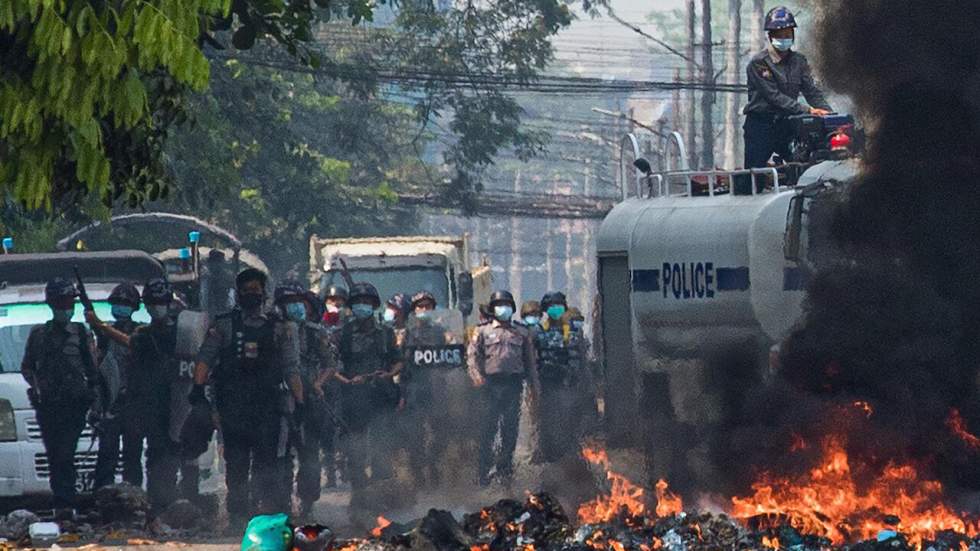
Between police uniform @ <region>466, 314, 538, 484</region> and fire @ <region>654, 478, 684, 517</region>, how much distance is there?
3.96 meters

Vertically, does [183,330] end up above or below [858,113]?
below

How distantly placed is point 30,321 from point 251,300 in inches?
84.5

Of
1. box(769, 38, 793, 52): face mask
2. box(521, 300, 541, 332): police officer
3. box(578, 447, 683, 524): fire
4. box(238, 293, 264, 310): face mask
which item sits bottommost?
box(578, 447, 683, 524): fire

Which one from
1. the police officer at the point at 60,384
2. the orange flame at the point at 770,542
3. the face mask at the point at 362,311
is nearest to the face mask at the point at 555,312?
the face mask at the point at 362,311

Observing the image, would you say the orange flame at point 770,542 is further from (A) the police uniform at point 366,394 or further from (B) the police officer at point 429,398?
(B) the police officer at point 429,398

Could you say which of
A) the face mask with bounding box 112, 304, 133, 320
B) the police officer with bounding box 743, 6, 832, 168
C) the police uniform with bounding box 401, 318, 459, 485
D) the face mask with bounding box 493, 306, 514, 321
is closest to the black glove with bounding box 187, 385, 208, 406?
the face mask with bounding box 112, 304, 133, 320

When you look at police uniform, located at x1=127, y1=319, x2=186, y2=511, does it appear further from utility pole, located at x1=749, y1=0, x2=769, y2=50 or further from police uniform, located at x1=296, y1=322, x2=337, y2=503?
utility pole, located at x1=749, y1=0, x2=769, y2=50

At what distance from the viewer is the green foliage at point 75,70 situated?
7945mm

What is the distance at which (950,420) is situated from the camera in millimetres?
13219

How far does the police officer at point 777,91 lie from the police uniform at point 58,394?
560 cm

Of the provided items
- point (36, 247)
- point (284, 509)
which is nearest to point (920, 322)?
point (284, 509)

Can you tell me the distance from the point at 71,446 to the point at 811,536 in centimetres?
617

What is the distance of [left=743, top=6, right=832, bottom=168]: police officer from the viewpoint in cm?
1623

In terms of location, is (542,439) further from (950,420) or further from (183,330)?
(950,420)
